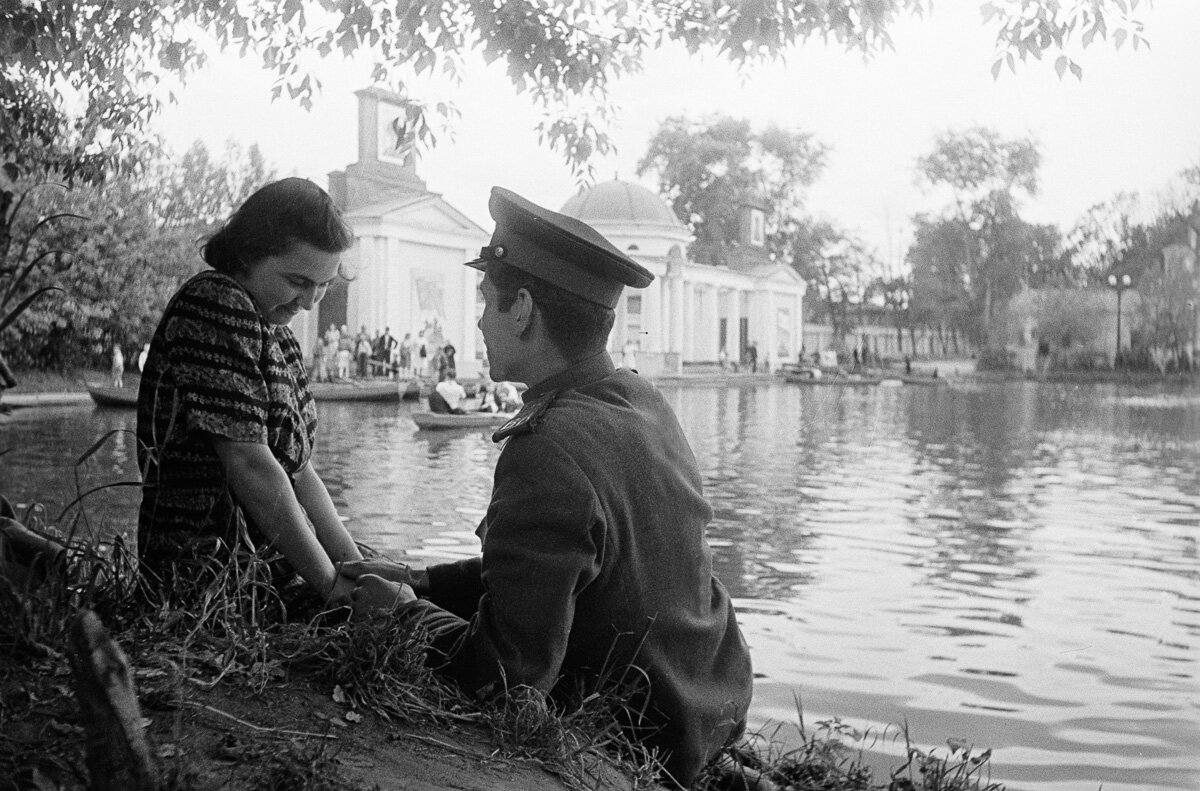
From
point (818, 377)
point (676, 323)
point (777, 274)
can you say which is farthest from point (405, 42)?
point (676, 323)

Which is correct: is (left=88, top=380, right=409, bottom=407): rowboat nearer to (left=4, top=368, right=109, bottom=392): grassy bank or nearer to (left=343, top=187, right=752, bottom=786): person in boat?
(left=4, top=368, right=109, bottom=392): grassy bank

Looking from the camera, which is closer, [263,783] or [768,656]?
[263,783]

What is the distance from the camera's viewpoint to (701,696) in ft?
5.69

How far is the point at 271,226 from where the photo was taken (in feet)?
6.45

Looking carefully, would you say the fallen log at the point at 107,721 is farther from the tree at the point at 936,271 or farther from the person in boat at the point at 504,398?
→ the person in boat at the point at 504,398

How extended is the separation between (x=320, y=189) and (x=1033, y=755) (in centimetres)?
220

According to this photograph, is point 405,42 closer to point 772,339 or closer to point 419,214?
point 419,214

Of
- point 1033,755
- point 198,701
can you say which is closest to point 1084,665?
point 1033,755

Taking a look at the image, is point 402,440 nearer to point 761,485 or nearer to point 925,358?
point 761,485

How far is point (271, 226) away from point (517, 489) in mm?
707

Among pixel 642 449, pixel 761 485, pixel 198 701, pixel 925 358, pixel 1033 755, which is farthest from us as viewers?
pixel 925 358

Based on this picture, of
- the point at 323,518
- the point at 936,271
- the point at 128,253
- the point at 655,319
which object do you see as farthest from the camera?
the point at 655,319

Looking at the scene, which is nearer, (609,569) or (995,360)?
(609,569)

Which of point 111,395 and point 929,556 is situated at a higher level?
point 111,395
